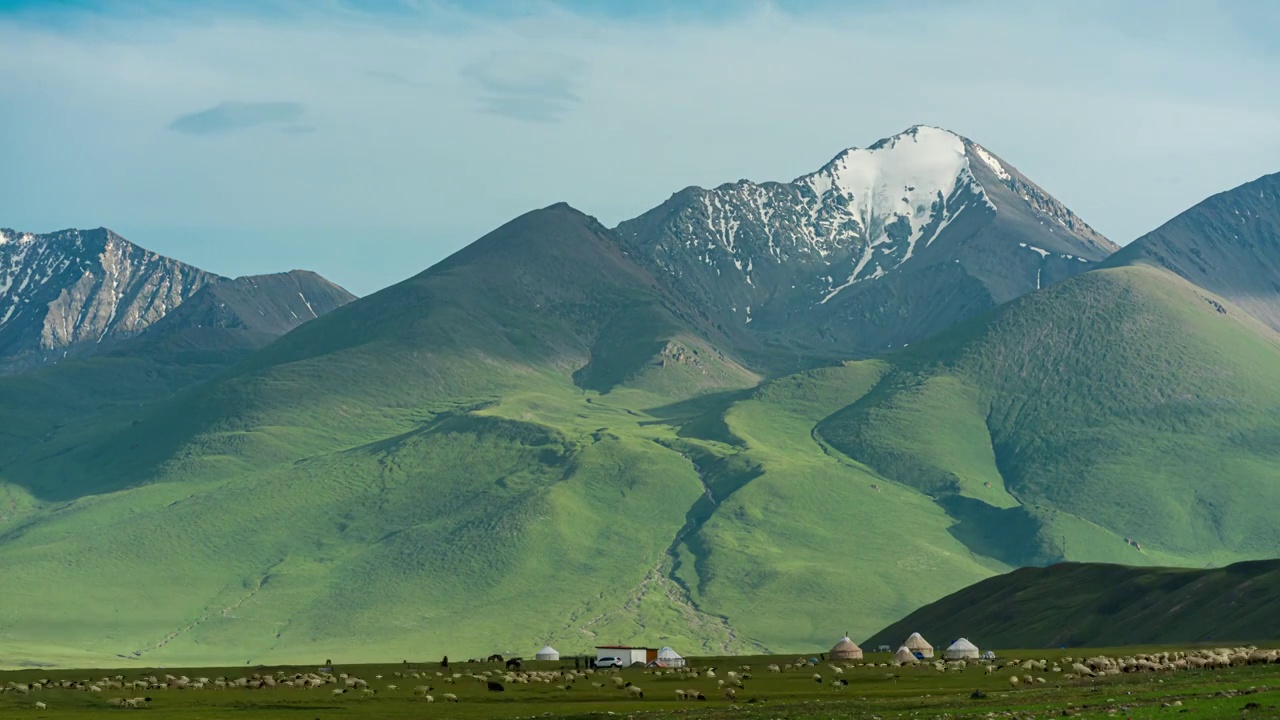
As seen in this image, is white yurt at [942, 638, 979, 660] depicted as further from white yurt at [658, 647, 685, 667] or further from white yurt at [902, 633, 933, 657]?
white yurt at [658, 647, 685, 667]

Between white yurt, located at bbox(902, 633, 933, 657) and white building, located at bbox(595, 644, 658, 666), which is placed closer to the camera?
white building, located at bbox(595, 644, 658, 666)

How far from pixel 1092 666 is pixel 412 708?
1896 inches

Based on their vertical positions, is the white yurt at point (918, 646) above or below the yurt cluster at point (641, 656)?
below

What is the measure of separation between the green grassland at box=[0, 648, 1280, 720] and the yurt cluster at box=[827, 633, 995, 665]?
43.1 feet

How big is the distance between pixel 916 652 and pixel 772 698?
7496 centimetres

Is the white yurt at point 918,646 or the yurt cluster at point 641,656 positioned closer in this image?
the yurt cluster at point 641,656

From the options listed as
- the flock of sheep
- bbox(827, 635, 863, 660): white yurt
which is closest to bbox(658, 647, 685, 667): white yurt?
the flock of sheep

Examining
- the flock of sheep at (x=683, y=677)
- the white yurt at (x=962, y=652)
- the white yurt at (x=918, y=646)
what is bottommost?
the white yurt at (x=918, y=646)

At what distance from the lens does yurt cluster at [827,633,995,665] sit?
554ft

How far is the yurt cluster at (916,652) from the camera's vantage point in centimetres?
16888

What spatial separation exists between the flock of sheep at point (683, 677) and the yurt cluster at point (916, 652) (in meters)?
3.34

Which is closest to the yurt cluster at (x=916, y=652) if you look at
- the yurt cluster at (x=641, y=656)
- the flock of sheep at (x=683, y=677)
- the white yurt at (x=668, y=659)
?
the flock of sheep at (x=683, y=677)

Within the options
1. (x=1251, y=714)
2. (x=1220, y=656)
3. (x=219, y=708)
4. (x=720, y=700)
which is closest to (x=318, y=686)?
(x=219, y=708)

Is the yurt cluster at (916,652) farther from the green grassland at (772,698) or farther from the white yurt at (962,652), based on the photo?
the green grassland at (772,698)
